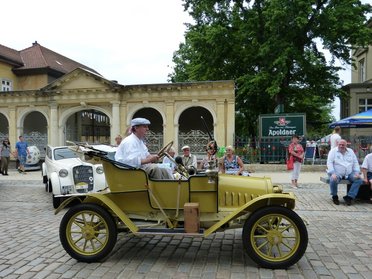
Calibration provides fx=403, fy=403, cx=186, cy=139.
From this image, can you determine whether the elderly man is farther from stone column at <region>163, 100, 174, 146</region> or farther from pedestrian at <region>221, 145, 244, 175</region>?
stone column at <region>163, 100, 174, 146</region>

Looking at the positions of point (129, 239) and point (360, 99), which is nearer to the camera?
point (129, 239)

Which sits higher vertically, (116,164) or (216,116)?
(216,116)

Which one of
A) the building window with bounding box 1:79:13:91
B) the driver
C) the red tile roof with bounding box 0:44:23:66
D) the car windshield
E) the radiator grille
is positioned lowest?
the radiator grille

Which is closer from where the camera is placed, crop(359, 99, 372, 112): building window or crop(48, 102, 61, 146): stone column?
crop(48, 102, 61, 146): stone column

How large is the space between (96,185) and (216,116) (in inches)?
443

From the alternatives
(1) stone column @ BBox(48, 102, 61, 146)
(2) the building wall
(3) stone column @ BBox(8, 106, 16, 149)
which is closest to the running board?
(2) the building wall

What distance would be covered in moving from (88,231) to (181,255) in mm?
1291

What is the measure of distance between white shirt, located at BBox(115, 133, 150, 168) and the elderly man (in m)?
6.02

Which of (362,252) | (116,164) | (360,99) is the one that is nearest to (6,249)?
(116,164)

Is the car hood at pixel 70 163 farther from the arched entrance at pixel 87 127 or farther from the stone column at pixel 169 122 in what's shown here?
the arched entrance at pixel 87 127

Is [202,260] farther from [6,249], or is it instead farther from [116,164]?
[6,249]

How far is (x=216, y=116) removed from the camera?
2017 centimetres

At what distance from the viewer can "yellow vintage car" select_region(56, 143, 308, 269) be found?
4.93 meters

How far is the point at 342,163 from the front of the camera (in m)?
9.88
